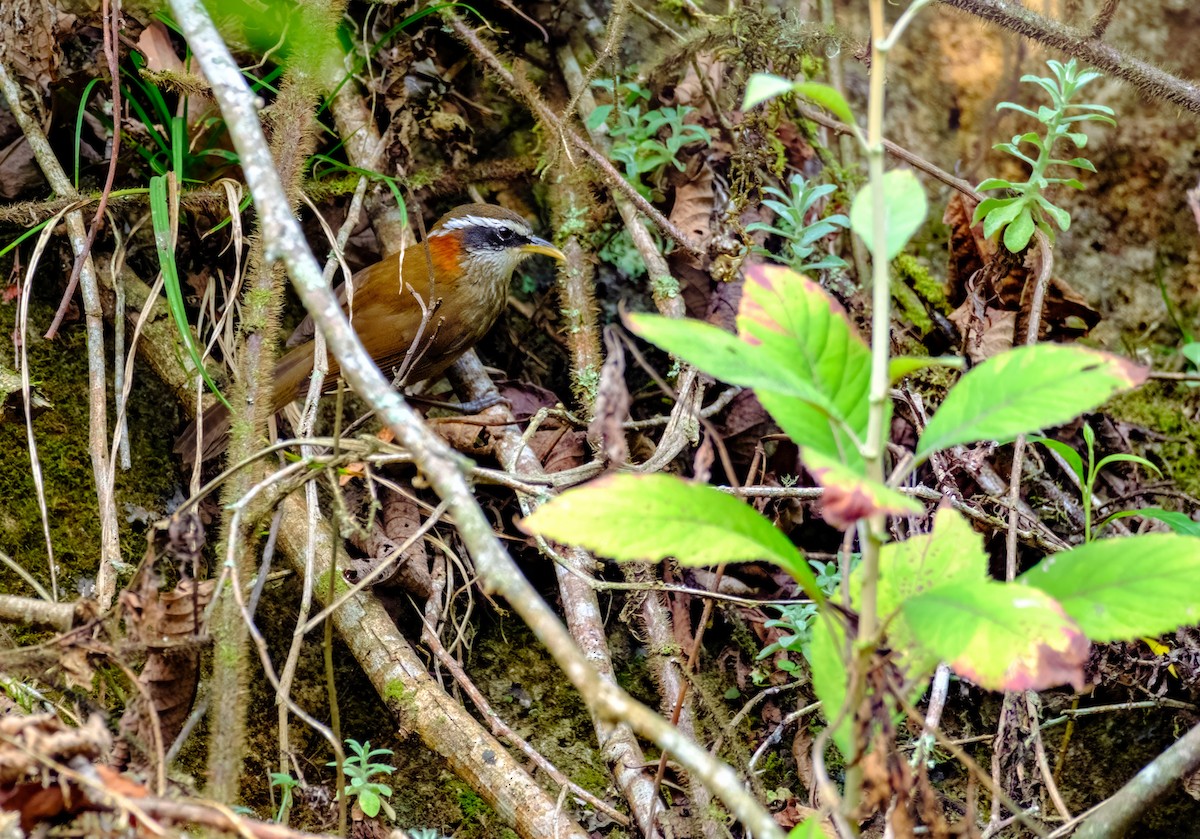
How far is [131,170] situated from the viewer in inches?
155

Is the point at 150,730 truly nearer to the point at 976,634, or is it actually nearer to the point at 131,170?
the point at 976,634

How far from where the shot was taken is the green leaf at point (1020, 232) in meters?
3.50

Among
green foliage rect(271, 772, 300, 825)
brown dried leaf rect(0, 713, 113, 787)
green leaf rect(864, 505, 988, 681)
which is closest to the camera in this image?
green leaf rect(864, 505, 988, 681)

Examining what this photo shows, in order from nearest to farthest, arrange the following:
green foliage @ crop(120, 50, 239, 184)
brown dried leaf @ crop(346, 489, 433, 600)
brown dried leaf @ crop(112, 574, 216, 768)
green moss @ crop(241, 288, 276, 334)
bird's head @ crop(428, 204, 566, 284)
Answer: brown dried leaf @ crop(112, 574, 216, 768) → green moss @ crop(241, 288, 276, 334) → brown dried leaf @ crop(346, 489, 433, 600) → green foliage @ crop(120, 50, 239, 184) → bird's head @ crop(428, 204, 566, 284)

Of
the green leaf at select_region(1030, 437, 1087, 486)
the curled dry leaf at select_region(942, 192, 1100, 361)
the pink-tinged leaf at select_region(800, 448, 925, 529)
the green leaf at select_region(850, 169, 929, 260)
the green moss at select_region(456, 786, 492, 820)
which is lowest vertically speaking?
the green moss at select_region(456, 786, 492, 820)

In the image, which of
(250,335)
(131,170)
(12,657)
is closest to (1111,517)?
(250,335)

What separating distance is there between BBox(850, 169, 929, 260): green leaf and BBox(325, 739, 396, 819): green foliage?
1.97 meters

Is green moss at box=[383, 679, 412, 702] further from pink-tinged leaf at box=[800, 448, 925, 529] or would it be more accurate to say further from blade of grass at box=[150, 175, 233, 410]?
pink-tinged leaf at box=[800, 448, 925, 529]

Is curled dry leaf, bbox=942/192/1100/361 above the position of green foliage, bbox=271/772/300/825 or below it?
above

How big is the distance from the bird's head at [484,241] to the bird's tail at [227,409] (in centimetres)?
88

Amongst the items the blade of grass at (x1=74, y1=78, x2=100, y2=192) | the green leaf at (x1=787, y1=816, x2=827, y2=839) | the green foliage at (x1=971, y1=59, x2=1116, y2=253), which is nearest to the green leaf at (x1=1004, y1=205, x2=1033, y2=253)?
the green foliage at (x1=971, y1=59, x2=1116, y2=253)

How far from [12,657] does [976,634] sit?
1.91 metres

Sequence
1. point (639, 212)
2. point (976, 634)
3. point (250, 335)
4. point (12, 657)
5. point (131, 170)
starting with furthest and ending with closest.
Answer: point (639, 212), point (131, 170), point (250, 335), point (12, 657), point (976, 634)

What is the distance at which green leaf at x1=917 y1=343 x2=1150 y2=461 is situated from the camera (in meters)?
1.44
